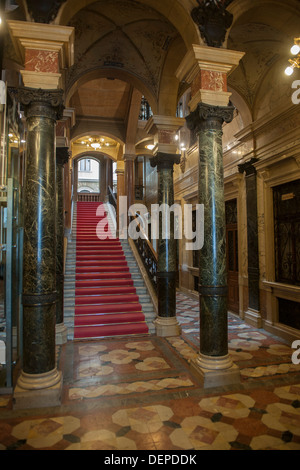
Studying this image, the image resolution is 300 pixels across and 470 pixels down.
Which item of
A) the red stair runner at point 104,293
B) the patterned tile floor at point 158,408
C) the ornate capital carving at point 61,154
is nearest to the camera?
the patterned tile floor at point 158,408

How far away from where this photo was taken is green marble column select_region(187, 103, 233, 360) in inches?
157

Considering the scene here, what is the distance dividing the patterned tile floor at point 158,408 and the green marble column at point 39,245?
1.63 feet

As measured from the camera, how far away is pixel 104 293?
7367 mm

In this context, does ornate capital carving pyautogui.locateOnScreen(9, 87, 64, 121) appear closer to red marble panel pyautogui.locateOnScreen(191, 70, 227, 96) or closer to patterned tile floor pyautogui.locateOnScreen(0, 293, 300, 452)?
red marble panel pyautogui.locateOnScreen(191, 70, 227, 96)

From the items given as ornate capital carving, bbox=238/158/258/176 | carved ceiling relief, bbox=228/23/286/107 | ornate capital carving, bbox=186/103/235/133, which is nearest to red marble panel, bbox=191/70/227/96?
ornate capital carving, bbox=186/103/235/133

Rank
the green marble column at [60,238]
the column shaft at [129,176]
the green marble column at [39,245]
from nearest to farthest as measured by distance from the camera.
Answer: the green marble column at [39,245] < the green marble column at [60,238] < the column shaft at [129,176]

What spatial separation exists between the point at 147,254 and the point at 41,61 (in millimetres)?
5680

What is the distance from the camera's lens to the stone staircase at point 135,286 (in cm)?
638

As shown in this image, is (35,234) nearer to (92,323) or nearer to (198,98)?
(198,98)

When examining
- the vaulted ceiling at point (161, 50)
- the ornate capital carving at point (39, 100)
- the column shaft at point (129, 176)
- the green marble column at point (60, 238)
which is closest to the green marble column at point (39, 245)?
the ornate capital carving at point (39, 100)

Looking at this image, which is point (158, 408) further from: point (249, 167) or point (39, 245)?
point (249, 167)

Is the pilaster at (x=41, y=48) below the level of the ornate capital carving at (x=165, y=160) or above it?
above

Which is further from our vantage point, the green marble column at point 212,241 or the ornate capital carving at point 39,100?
the green marble column at point 212,241

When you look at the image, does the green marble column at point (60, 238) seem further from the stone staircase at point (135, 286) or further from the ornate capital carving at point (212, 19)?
the ornate capital carving at point (212, 19)
